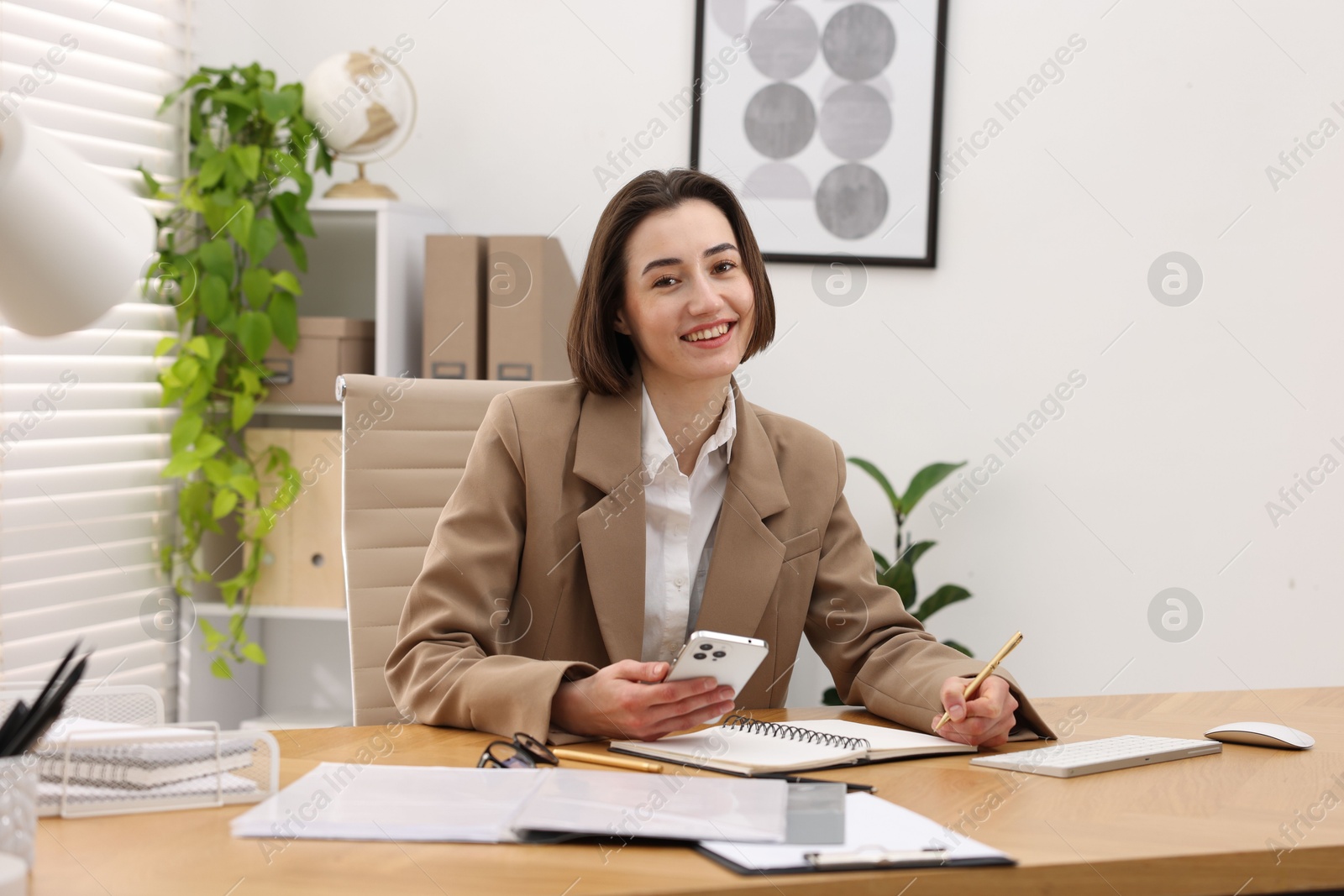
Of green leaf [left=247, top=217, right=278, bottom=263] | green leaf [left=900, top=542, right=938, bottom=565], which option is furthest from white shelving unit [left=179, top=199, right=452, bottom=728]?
green leaf [left=900, top=542, right=938, bottom=565]

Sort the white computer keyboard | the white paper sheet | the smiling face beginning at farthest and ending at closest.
Result: the smiling face → the white computer keyboard → the white paper sheet

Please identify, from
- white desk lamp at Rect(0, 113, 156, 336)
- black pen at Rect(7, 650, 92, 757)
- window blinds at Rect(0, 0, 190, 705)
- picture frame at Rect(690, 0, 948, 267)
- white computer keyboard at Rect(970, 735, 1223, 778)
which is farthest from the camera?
picture frame at Rect(690, 0, 948, 267)

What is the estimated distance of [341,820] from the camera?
0.98 meters

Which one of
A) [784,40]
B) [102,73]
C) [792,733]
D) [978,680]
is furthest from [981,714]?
[102,73]

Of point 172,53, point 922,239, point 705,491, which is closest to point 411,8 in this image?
point 172,53

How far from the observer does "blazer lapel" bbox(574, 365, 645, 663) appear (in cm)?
161

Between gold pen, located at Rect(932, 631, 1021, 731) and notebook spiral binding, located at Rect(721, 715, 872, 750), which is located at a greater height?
gold pen, located at Rect(932, 631, 1021, 731)

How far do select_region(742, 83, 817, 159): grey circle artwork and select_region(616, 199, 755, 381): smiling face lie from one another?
4.53ft

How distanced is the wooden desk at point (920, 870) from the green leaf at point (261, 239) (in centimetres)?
182

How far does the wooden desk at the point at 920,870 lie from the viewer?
882mm

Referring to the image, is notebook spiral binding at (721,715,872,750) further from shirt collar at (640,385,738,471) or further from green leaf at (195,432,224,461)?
green leaf at (195,432,224,461)

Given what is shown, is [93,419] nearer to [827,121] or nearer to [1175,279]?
[827,121]

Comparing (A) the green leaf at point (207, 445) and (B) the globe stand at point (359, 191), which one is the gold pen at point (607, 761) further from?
(B) the globe stand at point (359, 191)

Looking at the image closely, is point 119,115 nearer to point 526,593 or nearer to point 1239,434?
point 526,593
